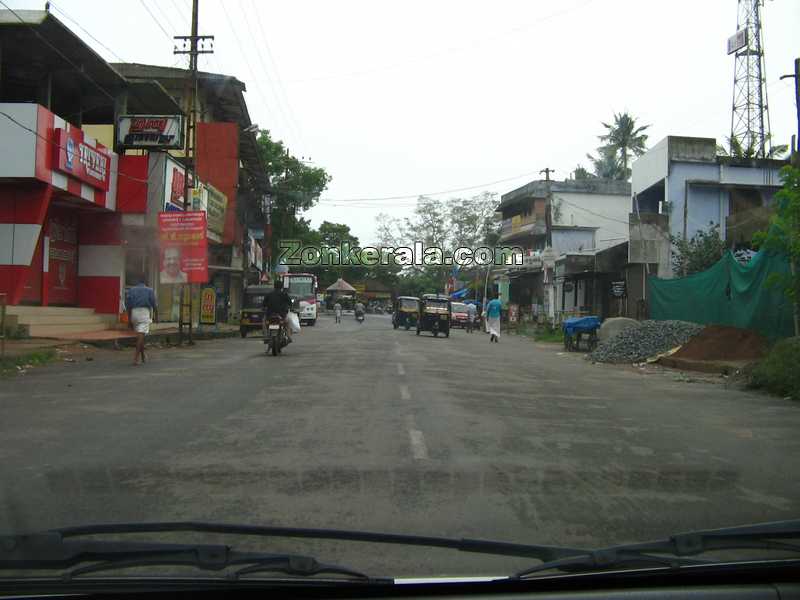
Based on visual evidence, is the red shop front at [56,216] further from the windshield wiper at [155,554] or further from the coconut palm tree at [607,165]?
the coconut palm tree at [607,165]

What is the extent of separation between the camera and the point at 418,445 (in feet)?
25.0

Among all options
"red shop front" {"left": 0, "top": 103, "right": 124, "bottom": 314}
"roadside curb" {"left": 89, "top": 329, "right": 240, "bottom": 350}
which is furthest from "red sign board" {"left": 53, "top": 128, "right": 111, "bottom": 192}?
"roadside curb" {"left": 89, "top": 329, "right": 240, "bottom": 350}

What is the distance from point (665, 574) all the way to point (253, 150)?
4644 cm

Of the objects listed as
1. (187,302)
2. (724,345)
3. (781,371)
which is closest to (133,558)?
(781,371)

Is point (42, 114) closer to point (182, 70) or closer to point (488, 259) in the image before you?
point (182, 70)

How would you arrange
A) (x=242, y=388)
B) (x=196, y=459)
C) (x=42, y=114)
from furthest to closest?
(x=42, y=114)
(x=242, y=388)
(x=196, y=459)

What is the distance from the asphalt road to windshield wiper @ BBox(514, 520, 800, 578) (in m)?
0.66

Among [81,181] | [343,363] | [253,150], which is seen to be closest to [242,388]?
[343,363]

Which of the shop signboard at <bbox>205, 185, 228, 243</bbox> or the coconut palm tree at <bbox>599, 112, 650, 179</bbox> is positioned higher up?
the coconut palm tree at <bbox>599, 112, 650, 179</bbox>

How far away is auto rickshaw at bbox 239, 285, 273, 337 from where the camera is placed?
106 ft

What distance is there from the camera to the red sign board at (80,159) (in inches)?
841

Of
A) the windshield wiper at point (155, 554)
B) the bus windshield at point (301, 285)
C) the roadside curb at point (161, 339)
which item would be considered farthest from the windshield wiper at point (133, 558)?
the bus windshield at point (301, 285)

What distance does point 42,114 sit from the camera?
2061 cm

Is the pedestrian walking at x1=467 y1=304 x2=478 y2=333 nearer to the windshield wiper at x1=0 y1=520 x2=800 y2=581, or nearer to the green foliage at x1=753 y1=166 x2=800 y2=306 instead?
the green foliage at x1=753 y1=166 x2=800 y2=306
